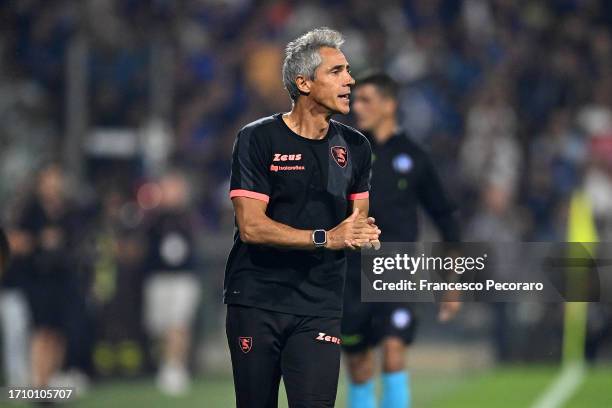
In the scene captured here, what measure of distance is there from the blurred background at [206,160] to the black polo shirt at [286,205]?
6480 millimetres

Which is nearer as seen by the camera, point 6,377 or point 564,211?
point 6,377

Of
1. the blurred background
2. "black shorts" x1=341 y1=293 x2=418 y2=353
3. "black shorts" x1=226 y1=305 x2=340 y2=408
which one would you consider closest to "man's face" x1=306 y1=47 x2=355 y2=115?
"black shorts" x1=226 y1=305 x2=340 y2=408

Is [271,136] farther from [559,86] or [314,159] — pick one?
[559,86]

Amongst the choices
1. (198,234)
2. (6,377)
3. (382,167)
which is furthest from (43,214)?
(382,167)

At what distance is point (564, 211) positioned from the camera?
1739cm

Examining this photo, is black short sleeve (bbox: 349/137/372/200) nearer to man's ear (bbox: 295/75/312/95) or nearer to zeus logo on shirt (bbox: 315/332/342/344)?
man's ear (bbox: 295/75/312/95)

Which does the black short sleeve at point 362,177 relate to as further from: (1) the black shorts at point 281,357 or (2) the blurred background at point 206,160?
(2) the blurred background at point 206,160

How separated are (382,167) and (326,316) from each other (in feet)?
9.36

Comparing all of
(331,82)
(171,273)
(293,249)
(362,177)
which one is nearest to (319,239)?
(293,249)

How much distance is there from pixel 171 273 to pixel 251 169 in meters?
9.21

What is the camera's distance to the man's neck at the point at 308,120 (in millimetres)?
6832

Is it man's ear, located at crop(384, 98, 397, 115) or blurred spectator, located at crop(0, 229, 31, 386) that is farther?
blurred spectator, located at crop(0, 229, 31, 386)

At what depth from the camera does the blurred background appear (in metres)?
14.3

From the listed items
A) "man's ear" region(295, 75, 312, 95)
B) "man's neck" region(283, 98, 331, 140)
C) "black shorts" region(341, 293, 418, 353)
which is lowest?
"black shorts" region(341, 293, 418, 353)
